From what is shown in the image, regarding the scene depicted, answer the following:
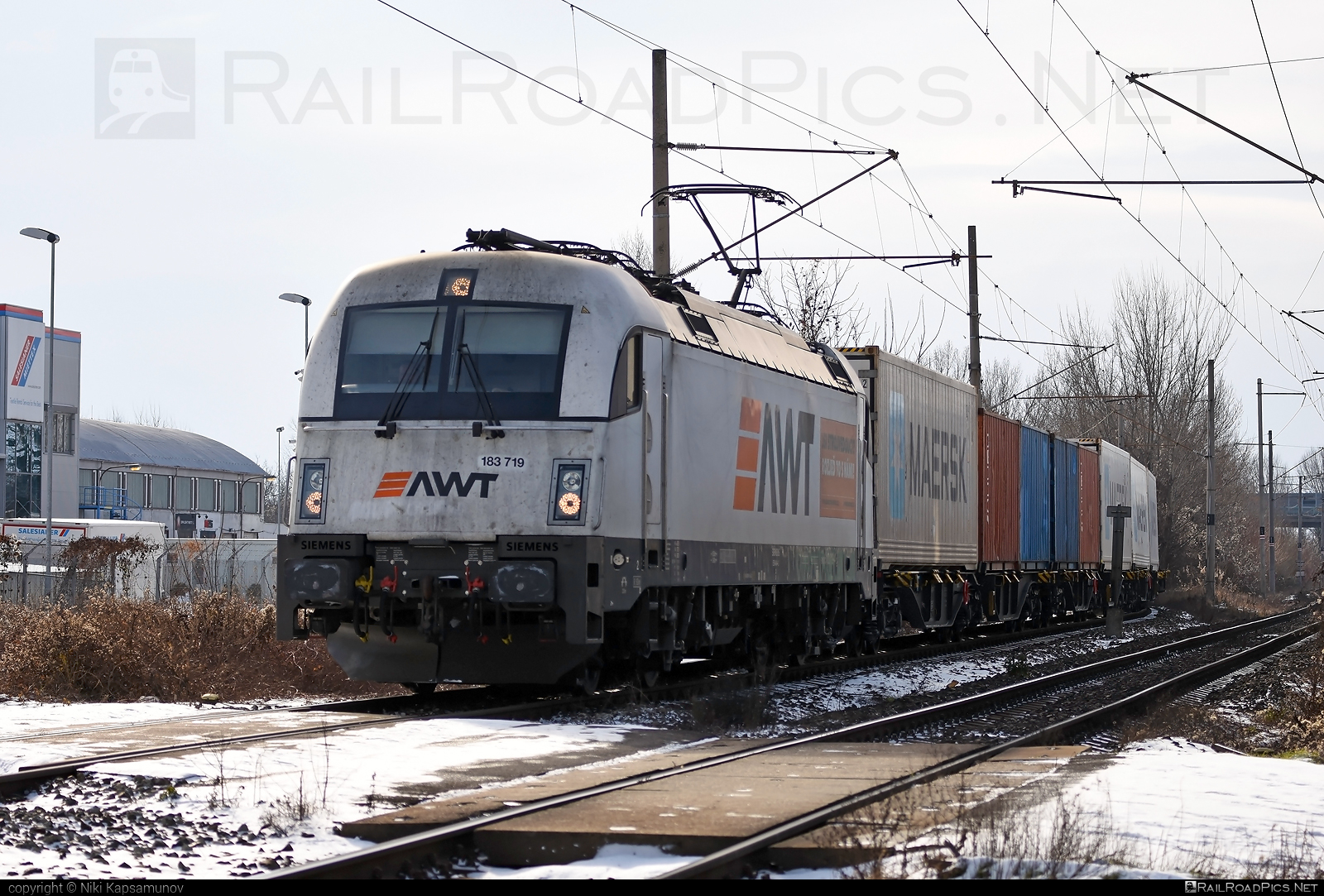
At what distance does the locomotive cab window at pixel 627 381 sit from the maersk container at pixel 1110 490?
2604cm

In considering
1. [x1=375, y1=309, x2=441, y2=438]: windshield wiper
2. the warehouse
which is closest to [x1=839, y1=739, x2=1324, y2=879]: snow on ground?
[x1=375, y1=309, x2=441, y2=438]: windshield wiper

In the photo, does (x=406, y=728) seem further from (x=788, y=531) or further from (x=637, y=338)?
(x=788, y=531)

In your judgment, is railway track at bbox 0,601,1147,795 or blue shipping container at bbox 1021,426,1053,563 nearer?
railway track at bbox 0,601,1147,795

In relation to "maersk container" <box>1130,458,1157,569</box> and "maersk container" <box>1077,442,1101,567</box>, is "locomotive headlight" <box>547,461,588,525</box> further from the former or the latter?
"maersk container" <box>1130,458,1157,569</box>

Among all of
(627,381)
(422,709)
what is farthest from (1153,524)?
(422,709)

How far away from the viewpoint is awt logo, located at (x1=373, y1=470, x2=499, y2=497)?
12812 mm

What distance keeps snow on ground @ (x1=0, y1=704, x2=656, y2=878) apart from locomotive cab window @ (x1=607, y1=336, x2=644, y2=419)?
3114 mm

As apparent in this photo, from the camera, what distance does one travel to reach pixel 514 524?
41.8 feet

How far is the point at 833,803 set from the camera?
8422 millimetres

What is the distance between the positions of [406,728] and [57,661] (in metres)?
5.15

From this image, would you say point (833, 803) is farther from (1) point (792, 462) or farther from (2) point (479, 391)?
(1) point (792, 462)

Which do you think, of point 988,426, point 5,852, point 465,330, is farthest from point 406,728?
point 988,426

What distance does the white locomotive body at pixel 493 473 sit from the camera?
12734 millimetres

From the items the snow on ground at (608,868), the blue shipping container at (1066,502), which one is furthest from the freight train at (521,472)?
the blue shipping container at (1066,502)
